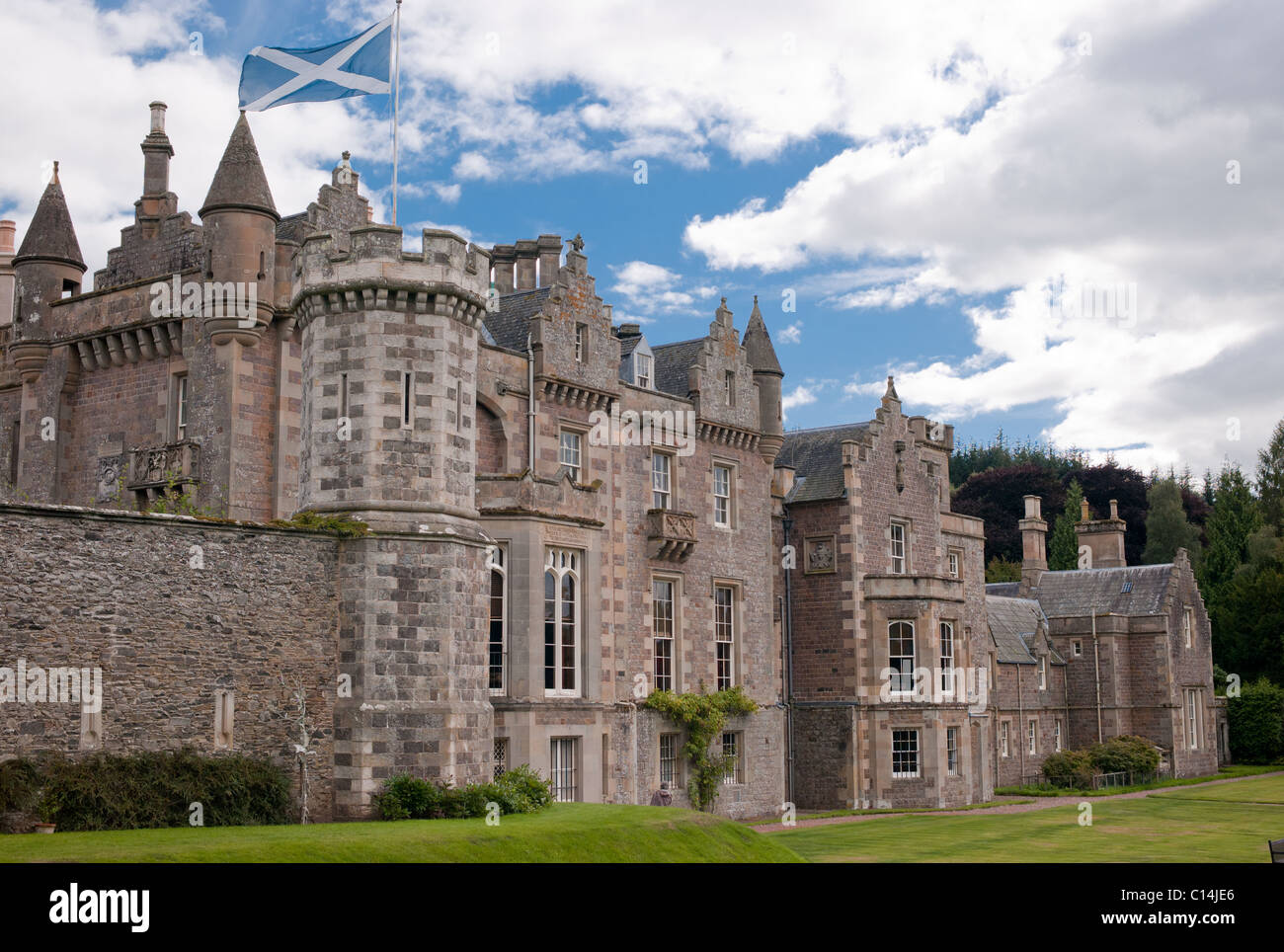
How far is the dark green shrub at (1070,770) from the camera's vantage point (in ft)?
154

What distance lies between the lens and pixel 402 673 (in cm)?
2061

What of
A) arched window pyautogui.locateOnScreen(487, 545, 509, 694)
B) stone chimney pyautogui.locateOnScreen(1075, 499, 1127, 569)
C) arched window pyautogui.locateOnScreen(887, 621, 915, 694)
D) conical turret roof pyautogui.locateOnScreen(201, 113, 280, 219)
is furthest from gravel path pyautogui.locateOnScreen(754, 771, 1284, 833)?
conical turret roof pyautogui.locateOnScreen(201, 113, 280, 219)

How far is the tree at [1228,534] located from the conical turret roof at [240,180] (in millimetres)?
54835

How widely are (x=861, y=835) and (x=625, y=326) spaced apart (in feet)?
46.3

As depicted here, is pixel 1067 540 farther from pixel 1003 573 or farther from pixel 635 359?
pixel 635 359

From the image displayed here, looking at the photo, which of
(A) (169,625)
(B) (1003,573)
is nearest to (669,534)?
(A) (169,625)

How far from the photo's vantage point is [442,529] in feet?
70.1

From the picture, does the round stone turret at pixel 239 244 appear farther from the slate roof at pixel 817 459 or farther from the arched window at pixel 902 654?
the arched window at pixel 902 654

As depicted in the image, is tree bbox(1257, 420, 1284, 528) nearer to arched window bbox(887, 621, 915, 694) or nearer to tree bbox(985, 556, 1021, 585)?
tree bbox(985, 556, 1021, 585)

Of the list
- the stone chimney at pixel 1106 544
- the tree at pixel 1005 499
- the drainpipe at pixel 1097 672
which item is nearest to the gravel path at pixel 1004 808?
the drainpipe at pixel 1097 672

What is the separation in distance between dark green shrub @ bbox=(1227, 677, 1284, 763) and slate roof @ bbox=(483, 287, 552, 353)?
139 feet

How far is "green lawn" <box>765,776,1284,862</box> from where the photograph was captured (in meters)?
25.1
